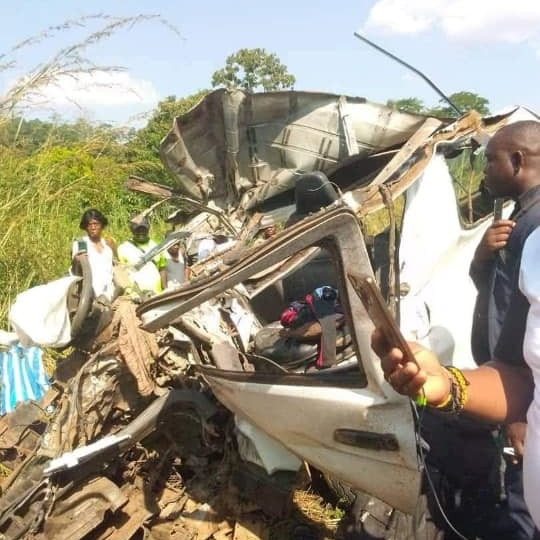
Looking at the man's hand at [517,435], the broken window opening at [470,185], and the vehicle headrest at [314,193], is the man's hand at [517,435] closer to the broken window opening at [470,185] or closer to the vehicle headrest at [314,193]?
the broken window opening at [470,185]

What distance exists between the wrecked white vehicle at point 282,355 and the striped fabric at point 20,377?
0.10 m

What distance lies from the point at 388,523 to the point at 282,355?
842mm

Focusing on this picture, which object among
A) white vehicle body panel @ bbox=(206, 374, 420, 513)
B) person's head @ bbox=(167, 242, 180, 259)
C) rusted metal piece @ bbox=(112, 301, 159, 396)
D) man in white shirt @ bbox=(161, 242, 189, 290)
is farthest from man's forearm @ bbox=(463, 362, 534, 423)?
person's head @ bbox=(167, 242, 180, 259)

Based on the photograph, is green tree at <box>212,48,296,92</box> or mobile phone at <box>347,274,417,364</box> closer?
mobile phone at <box>347,274,417,364</box>

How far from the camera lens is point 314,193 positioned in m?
3.15

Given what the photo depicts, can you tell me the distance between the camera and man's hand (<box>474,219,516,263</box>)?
7.91ft

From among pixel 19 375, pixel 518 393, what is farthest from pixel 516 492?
pixel 19 375

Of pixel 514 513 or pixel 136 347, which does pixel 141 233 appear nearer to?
pixel 136 347

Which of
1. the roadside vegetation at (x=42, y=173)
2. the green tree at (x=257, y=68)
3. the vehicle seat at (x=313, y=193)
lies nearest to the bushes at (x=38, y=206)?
the roadside vegetation at (x=42, y=173)

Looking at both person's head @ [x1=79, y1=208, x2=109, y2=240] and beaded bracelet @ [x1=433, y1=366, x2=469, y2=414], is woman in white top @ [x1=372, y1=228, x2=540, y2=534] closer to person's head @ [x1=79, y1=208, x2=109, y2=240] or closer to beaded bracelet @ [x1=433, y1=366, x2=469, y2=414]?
beaded bracelet @ [x1=433, y1=366, x2=469, y2=414]

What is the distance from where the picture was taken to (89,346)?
2799 millimetres

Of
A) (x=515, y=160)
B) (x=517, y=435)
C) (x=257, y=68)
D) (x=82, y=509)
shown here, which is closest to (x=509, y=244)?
(x=515, y=160)

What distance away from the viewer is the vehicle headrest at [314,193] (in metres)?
3.16

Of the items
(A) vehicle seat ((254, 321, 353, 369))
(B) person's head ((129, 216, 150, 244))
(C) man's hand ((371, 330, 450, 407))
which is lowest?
(A) vehicle seat ((254, 321, 353, 369))
